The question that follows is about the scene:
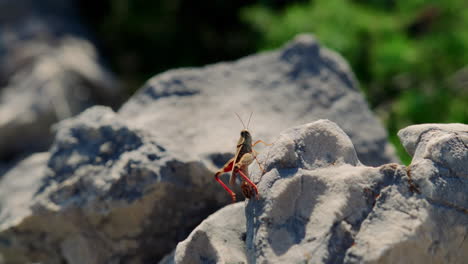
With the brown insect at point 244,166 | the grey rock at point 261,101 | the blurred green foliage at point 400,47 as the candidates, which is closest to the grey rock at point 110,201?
the grey rock at point 261,101

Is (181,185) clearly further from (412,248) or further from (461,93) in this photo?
(461,93)

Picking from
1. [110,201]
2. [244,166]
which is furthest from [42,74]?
[244,166]

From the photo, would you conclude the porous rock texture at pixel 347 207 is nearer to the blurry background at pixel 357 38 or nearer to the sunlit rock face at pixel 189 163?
the sunlit rock face at pixel 189 163

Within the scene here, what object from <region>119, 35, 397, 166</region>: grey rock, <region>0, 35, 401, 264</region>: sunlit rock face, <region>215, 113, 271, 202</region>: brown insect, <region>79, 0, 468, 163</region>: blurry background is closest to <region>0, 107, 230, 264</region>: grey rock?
<region>0, 35, 401, 264</region>: sunlit rock face

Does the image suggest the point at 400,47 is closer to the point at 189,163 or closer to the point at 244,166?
the point at 189,163

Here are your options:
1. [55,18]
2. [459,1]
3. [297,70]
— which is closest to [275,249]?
[297,70]
